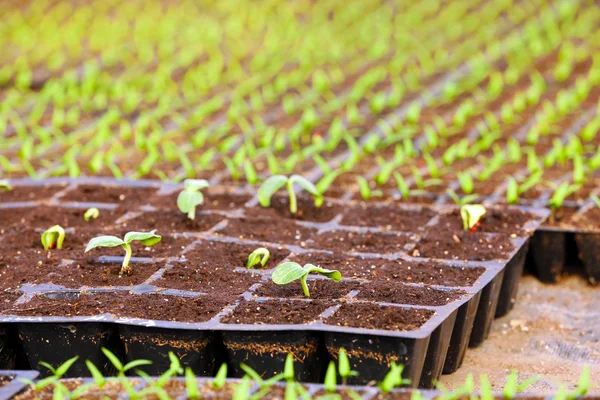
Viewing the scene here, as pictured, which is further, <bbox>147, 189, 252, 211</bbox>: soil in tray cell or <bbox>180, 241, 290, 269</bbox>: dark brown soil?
<bbox>147, 189, 252, 211</bbox>: soil in tray cell

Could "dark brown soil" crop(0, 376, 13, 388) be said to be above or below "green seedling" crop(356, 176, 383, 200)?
below

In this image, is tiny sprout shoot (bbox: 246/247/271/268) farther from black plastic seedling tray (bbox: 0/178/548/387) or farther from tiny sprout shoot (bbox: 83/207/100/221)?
tiny sprout shoot (bbox: 83/207/100/221)

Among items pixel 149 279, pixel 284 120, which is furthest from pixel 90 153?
pixel 149 279

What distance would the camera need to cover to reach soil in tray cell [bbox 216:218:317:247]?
3.56m

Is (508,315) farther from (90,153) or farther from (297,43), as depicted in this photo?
(297,43)

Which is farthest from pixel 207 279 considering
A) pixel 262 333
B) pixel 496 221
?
pixel 496 221

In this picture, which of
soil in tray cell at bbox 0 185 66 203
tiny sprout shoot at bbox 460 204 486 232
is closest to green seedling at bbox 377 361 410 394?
tiny sprout shoot at bbox 460 204 486 232

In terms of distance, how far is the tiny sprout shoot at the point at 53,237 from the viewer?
337 cm

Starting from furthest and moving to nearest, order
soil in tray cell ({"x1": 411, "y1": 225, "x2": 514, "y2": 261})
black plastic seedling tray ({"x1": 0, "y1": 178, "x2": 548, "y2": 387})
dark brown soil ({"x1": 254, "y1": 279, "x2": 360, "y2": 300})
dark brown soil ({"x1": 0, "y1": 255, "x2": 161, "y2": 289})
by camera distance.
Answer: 1. soil in tray cell ({"x1": 411, "y1": 225, "x2": 514, "y2": 261})
2. dark brown soil ({"x1": 0, "y1": 255, "x2": 161, "y2": 289})
3. dark brown soil ({"x1": 254, "y1": 279, "x2": 360, "y2": 300})
4. black plastic seedling tray ({"x1": 0, "y1": 178, "x2": 548, "y2": 387})

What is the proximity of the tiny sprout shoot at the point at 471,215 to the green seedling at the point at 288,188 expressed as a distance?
2.10 feet

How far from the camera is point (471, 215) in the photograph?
11.7 ft

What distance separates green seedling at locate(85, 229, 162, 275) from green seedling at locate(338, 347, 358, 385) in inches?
32.5

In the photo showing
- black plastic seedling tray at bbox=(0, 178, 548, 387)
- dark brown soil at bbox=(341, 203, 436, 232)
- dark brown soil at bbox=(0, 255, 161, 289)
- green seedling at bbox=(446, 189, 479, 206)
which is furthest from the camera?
green seedling at bbox=(446, 189, 479, 206)

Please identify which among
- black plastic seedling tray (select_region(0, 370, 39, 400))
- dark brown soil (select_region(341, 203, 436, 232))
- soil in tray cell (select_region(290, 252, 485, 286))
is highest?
dark brown soil (select_region(341, 203, 436, 232))
